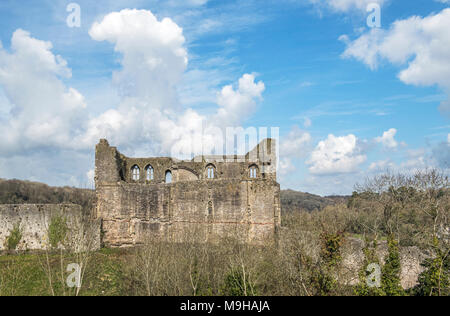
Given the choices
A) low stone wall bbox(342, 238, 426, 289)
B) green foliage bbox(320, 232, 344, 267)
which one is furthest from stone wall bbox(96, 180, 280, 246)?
green foliage bbox(320, 232, 344, 267)

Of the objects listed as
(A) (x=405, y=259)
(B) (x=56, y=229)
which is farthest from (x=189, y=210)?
(A) (x=405, y=259)

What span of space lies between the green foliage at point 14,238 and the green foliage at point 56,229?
2.58 m

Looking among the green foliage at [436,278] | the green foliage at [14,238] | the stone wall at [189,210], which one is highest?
the stone wall at [189,210]

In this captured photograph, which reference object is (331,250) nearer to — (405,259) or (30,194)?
(405,259)

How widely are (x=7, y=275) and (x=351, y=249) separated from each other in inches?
844

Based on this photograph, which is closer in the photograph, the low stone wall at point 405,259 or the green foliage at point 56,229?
the low stone wall at point 405,259

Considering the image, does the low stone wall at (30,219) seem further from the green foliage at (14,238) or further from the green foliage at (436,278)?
the green foliage at (436,278)

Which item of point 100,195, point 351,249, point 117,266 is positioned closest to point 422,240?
point 351,249

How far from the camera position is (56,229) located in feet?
87.3

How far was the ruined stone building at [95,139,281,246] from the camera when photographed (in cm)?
2770

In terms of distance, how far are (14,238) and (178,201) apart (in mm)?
13151

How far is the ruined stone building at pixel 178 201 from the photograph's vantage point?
2770 cm

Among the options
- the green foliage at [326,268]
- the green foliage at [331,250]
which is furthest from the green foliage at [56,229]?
the green foliage at [331,250]
